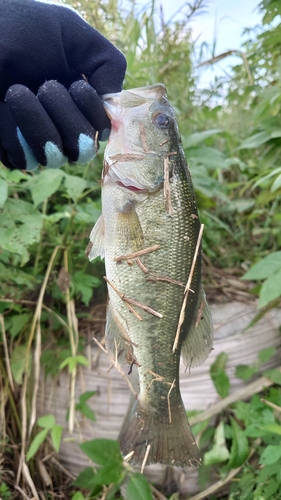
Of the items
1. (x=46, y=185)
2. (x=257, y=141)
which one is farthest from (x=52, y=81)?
(x=257, y=141)

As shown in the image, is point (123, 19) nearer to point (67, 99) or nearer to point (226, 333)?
point (67, 99)

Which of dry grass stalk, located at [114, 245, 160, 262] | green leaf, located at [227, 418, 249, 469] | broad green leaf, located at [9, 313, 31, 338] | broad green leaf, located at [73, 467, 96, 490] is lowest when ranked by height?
broad green leaf, located at [73, 467, 96, 490]

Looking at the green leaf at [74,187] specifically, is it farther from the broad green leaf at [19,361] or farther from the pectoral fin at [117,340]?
the broad green leaf at [19,361]

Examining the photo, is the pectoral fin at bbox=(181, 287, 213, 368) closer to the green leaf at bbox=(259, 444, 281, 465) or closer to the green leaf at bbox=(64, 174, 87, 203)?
the green leaf at bbox=(259, 444, 281, 465)

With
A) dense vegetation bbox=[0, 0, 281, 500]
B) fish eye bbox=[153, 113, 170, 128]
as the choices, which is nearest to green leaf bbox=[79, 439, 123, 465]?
dense vegetation bbox=[0, 0, 281, 500]

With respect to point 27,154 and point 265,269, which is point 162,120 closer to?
point 27,154
